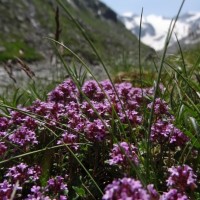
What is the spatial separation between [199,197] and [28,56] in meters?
52.1

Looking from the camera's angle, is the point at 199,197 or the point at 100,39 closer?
the point at 199,197

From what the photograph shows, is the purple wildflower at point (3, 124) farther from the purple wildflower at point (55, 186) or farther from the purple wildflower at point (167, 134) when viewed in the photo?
the purple wildflower at point (167, 134)

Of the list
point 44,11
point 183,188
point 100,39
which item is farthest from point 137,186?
point 100,39

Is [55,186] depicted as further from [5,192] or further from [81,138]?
[81,138]

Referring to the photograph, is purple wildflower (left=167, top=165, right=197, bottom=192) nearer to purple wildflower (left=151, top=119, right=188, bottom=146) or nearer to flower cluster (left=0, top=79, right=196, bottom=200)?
flower cluster (left=0, top=79, right=196, bottom=200)

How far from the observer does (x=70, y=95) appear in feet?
16.1

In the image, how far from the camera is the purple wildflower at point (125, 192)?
1.90 meters

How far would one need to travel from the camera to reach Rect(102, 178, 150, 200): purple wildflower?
1.90 metres

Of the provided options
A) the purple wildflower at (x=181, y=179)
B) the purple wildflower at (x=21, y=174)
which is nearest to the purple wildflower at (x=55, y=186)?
the purple wildflower at (x=21, y=174)

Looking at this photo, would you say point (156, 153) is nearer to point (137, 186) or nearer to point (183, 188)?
point (183, 188)

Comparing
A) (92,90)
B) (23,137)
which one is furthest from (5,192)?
(92,90)

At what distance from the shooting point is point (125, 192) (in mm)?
1932

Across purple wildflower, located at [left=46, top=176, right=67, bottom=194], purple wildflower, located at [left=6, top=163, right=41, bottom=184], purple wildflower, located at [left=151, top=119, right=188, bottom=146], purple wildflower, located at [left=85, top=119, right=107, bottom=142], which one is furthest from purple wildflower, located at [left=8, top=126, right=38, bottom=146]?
purple wildflower, located at [left=151, top=119, right=188, bottom=146]

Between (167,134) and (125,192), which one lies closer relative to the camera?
(125,192)
